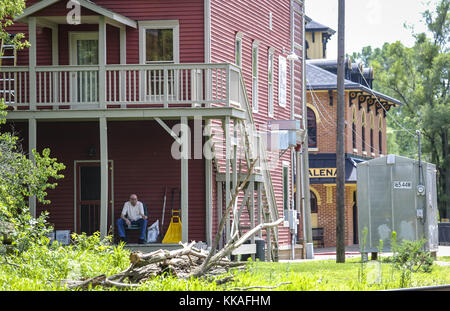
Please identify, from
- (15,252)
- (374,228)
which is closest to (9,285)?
(15,252)

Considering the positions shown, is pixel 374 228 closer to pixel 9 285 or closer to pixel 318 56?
pixel 9 285

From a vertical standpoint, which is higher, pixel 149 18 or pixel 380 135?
pixel 149 18

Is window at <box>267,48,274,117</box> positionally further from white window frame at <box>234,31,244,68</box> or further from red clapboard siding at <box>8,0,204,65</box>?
red clapboard siding at <box>8,0,204,65</box>

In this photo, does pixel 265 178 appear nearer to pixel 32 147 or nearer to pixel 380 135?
pixel 32 147

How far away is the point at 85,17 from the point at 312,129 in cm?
2134

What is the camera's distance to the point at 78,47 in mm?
26188

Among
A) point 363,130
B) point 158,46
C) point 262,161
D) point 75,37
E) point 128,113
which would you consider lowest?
point 262,161

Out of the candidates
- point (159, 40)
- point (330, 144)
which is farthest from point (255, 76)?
point (330, 144)

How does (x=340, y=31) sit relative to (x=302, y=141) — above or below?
above

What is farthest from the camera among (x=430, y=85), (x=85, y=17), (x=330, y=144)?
(x=430, y=85)

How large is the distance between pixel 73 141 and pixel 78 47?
271 cm

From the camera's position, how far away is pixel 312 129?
4400 cm

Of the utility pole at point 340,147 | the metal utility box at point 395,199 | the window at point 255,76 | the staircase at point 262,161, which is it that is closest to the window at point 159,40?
the staircase at point 262,161

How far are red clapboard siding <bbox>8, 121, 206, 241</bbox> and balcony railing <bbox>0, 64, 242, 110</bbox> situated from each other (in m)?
1.31
